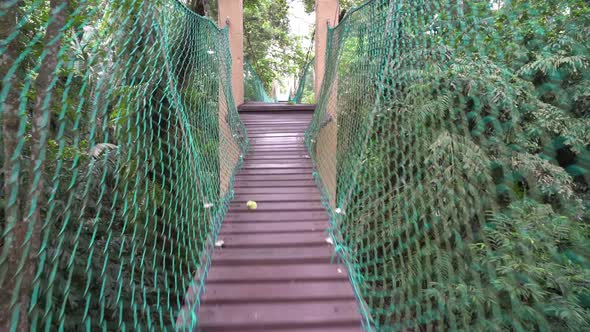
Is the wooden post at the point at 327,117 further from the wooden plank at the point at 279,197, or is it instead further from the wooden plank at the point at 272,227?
the wooden plank at the point at 272,227

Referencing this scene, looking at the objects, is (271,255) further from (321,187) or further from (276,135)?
(276,135)

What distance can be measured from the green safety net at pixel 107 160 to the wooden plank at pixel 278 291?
7cm

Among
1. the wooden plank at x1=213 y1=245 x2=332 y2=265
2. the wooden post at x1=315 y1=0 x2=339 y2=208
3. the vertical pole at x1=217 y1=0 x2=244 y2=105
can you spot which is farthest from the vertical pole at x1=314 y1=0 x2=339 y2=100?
the wooden plank at x1=213 y1=245 x2=332 y2=265

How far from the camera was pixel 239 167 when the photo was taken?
224 centimetres

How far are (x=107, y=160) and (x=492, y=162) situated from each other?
57.5 inches

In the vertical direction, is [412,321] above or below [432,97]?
below

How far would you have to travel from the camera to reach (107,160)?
1.13m

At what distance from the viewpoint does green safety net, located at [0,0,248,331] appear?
68 cm

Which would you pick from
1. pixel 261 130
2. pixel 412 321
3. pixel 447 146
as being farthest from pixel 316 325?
pixel 261 130

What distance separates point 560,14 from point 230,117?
199 cm

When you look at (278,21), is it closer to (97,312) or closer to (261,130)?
(261,130)

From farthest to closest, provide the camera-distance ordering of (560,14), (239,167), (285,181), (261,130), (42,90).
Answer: (261,130)
(239,167)
(285,181)
(560,14)
(42,90)

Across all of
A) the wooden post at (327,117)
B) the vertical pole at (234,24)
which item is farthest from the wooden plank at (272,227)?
the vertical pole at (234,24)

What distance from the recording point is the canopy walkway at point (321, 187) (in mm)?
1039
